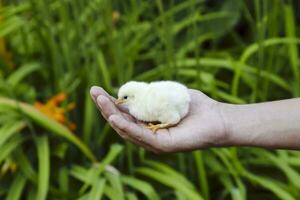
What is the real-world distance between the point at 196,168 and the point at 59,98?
20.4 inches

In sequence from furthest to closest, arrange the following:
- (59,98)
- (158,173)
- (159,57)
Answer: (159,57), (59,98), (158,173)

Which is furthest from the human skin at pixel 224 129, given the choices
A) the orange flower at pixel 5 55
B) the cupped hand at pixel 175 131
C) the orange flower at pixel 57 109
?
the orange flower at pixel 5 55

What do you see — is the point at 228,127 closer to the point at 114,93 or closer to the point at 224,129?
the point at 224,129

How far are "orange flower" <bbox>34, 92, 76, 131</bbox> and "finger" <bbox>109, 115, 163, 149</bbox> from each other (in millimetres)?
857

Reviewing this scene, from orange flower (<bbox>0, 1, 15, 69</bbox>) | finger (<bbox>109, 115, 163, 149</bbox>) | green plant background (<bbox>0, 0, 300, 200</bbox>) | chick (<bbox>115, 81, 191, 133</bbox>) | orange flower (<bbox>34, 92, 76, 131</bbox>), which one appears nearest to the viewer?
finger (<bbox>109, 115, 163, 149</bbox>)

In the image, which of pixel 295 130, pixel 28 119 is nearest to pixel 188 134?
pixel 295 130

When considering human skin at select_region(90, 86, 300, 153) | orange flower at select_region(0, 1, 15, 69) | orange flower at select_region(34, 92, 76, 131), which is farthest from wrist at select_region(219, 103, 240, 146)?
orange flower at select_region(0, 1, 15, 69)

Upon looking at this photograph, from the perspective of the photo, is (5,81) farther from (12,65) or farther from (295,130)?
(295,130)

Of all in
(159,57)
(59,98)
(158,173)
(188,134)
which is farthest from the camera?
(159,57)

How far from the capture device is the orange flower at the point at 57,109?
225 cm

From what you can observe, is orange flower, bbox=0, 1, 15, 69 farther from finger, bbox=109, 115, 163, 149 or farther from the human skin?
finger, bbox=109, 115, 163, 149

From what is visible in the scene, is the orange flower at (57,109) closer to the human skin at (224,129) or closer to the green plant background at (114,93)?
the green plant background at (114,93)

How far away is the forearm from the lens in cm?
147

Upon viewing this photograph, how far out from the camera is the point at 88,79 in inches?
93.9
